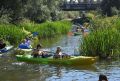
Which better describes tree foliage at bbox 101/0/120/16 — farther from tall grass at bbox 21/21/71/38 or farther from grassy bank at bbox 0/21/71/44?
tall grass at bbox 21/21/71/38

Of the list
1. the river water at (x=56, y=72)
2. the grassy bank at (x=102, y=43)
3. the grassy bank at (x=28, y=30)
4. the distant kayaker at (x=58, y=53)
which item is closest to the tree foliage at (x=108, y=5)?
the grassy bank at (x=28, y=30)

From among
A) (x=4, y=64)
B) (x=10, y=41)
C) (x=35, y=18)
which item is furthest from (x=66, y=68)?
(x=35, y=18)

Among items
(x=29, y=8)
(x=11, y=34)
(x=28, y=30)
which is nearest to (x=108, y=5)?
(x=29, y=8)

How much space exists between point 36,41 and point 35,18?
45.0 ft

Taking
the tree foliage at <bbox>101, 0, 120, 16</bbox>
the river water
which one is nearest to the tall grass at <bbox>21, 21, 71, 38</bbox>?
the river water

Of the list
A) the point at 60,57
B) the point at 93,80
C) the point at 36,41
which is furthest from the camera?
the point at 36,41

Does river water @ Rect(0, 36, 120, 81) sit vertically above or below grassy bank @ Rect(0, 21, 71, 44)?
below

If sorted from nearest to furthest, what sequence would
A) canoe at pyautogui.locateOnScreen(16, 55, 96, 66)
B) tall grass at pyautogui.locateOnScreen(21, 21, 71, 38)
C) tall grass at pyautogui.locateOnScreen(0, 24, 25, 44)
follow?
canoe at pyautogui.locateOnScreen(16, 55, 96, 66), tall grass at pyautogui.locateOnScreen(0, 24, 25, 44), tall grass at pyautogui.locateOnScreen(21, 21, 71, 38)

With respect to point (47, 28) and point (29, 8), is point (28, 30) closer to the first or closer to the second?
point (47, 28)

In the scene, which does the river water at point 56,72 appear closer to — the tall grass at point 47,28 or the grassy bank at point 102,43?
the grassy bank at point 102,43

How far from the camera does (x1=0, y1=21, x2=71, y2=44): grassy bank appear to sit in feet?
102

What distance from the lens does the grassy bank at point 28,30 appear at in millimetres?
30969

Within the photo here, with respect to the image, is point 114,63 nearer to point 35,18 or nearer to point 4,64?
point 4,64

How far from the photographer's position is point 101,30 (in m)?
22.3
